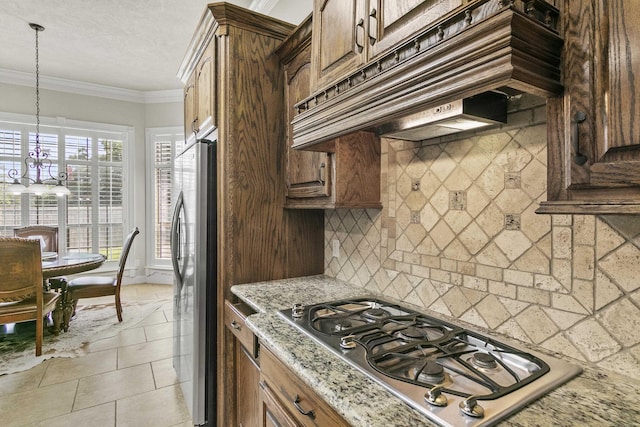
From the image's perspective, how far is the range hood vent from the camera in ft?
3.50

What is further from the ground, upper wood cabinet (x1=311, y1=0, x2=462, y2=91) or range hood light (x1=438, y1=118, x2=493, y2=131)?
upper wood cabinet (x1=311, y1=0, x2=462, y2=91)

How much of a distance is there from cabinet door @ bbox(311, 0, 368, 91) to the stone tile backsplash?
0.52 metres

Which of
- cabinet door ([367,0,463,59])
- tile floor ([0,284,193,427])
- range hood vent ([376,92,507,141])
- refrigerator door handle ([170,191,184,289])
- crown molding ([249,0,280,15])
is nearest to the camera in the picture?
cabinet door ([367,0,463,59])

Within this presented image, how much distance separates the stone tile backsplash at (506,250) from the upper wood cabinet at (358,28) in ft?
1.64

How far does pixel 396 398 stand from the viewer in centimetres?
82

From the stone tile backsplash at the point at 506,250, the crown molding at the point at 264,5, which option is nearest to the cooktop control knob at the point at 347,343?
the stone tile backsplash at the point at 506,250

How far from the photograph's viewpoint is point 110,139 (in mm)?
5527

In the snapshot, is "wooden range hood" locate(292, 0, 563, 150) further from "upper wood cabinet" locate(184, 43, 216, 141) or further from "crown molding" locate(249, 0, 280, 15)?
"crown molding" locate(249, 0, 280, 15)

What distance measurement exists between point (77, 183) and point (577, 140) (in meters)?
6.27

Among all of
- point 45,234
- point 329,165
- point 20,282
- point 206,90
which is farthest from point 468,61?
point 45,234

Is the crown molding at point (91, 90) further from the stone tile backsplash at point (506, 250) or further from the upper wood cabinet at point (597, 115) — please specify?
the upper wood cabinet at point (597, 115)

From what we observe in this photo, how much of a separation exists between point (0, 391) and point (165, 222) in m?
3.42

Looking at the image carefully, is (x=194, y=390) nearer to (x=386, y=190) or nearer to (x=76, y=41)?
(x=386, y=190)

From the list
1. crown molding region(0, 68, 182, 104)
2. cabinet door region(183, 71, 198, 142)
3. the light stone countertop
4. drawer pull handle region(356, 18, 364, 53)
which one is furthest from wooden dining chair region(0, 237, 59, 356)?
crown molding region(0, 68, 182, 104)
